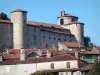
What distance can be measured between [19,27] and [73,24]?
2428 centimetres

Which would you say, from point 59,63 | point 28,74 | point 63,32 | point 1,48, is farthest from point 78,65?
point 63,32

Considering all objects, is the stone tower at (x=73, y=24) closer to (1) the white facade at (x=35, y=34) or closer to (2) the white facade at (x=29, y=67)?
(1) the white facade at (x=35, y=34)

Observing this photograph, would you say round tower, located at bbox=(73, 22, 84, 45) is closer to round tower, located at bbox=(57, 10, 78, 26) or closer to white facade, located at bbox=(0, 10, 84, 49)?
white facade, located at bbox=(0, 10, 84, 49)

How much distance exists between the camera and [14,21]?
4166 inches

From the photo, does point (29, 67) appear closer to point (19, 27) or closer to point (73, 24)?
point (19, 27)

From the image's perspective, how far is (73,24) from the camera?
4975 inches

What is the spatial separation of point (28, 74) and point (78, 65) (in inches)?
269

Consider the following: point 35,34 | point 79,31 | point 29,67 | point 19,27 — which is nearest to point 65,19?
point 79,31

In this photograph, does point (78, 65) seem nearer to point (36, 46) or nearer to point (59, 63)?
point (59, 63)

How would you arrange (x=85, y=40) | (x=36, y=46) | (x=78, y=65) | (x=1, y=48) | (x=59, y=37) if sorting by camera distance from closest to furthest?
(x=78, y=65), (x=1, y=48), (x=36, y=46), (x=59, y=37), (x=85, y=40)

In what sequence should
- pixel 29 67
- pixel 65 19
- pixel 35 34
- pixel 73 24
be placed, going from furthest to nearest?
pixel 65 19 → pixel 73 24 → pixel 35 34 → pixel 29 67

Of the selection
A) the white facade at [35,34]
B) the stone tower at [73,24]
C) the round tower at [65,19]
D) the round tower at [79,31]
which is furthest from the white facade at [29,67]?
the round tower at [65,19]

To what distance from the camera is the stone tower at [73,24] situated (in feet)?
406

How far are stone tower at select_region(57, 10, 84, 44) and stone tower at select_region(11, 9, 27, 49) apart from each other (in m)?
20.2
